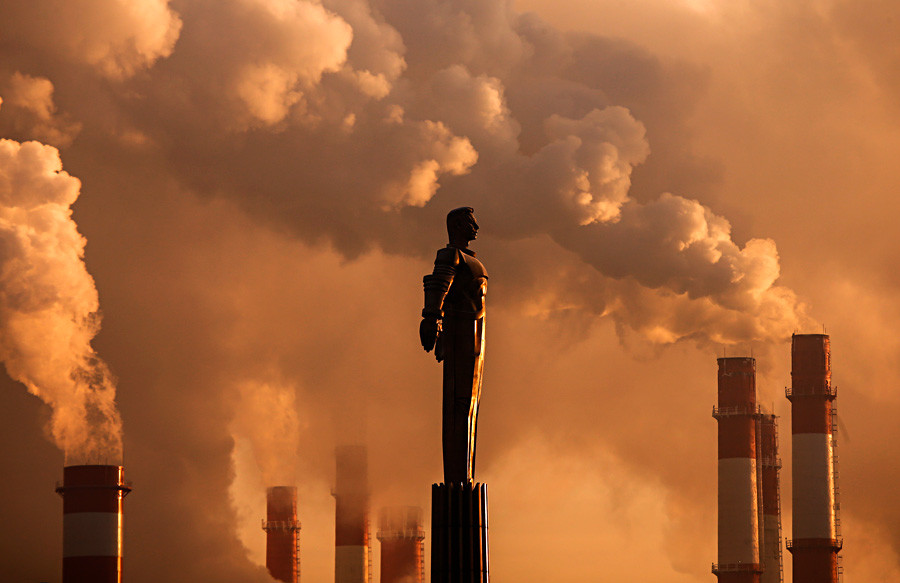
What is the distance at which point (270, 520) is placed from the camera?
261ft

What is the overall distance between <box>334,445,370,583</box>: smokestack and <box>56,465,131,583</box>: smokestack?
15.2 meters

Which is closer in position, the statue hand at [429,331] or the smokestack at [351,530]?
the statue hand at [429,331]

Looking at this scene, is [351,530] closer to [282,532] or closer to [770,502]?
[282,532]

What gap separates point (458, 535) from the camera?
51.5ft

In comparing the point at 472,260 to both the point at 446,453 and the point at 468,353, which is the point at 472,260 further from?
the point at 446,453

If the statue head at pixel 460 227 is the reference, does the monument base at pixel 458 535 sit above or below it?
below

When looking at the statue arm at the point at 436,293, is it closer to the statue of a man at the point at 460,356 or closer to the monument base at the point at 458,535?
the statue of a man at the point at 460,356

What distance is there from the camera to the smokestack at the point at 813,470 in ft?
202

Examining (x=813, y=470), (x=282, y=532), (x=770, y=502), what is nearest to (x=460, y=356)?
(x=813, y=470)

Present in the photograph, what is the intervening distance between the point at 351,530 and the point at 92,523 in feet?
63.4

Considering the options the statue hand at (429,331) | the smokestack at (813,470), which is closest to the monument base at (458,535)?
the statue hand at (429,331)

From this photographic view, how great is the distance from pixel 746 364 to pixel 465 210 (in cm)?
5320

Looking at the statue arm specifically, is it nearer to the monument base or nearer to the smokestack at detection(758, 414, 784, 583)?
the monument base

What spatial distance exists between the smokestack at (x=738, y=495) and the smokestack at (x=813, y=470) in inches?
112
